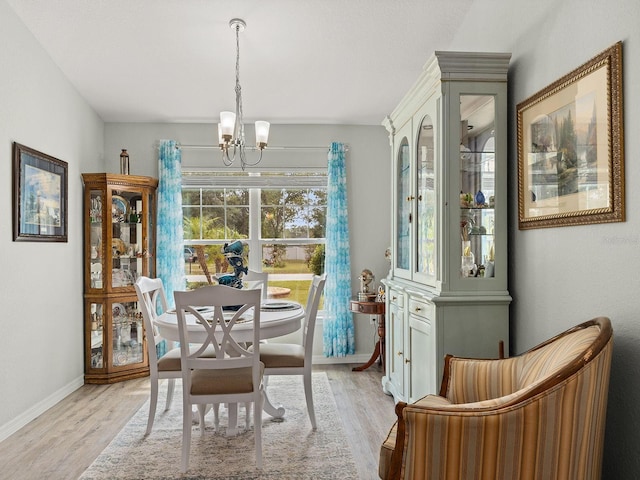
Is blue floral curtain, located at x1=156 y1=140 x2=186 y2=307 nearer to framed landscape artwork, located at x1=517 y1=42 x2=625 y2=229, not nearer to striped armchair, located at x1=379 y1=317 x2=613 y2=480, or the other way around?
framed landscape artwork, located at x1=517 y1=42 x2=625 y2=229

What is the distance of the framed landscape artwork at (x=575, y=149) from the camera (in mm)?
1741

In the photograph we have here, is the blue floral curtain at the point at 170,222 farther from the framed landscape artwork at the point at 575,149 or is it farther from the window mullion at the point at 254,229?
the framed landscape artwork at the point at 575,149

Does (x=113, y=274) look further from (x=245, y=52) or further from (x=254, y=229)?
(x=245, y=52)

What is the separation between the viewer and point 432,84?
2611 millimetres

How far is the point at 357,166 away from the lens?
15.8ft

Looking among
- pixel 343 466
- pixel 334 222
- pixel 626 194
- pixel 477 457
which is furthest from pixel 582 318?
pixel 334 222

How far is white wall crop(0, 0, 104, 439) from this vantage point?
2.98 meters

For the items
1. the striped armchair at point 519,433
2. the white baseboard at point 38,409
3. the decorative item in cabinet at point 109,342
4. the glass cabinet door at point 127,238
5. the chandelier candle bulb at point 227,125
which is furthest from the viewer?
the glass cabinet door at point 127,238

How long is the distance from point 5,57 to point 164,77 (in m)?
1.15

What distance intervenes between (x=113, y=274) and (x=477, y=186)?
3.28 metres

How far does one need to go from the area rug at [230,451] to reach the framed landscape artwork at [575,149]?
5.51ft

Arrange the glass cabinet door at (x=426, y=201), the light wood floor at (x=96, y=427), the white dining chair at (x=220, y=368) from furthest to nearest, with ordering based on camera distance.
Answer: the glass cabinet door at (x=426, y=201) < the light wood floor at (x=96, y=427) < the white dining chair at (x=220, y=368)

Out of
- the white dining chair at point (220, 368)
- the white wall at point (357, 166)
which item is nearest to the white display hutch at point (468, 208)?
the white dining chair at point (220, 368)

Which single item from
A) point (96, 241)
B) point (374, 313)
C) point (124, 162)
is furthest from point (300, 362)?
point (124, 162)
